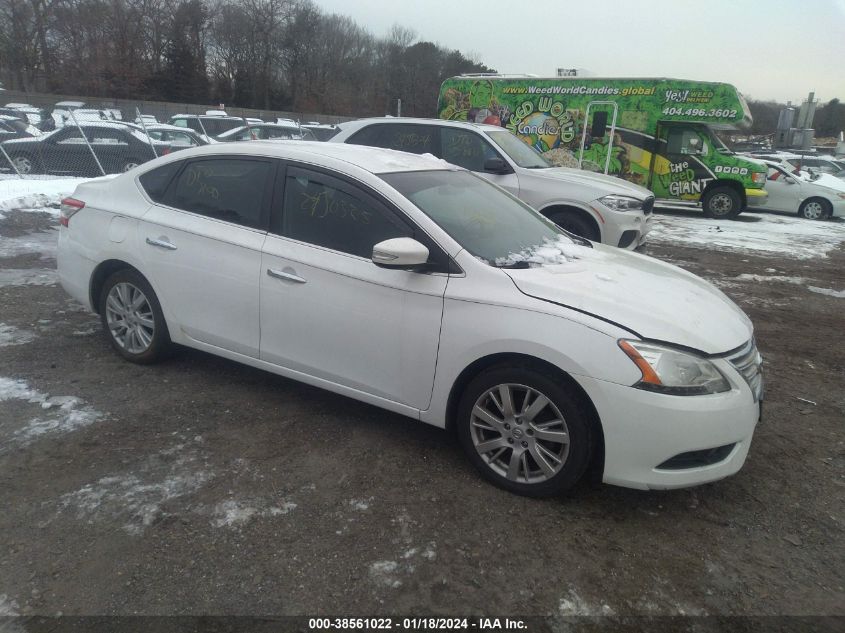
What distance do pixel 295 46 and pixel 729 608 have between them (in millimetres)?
67401

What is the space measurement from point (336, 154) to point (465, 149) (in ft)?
14.8

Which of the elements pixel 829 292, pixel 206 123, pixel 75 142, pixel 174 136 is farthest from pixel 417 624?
pixel 206 123

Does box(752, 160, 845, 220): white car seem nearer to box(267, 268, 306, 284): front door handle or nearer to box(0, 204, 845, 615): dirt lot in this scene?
box(0, 204, 845, 615): dirt lot

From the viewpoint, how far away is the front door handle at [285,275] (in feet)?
12.1

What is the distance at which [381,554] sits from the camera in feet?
9.01

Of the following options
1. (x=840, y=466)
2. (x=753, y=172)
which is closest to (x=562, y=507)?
(x=840, y=466)

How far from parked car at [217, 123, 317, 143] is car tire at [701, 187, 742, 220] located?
11.6 meters

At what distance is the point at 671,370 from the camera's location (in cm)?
289

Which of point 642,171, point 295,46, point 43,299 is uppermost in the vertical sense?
point 295,46

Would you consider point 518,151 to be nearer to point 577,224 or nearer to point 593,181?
point 593,181

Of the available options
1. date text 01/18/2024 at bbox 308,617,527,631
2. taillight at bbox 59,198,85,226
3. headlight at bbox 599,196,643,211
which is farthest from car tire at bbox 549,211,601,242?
date text 01/18/2024 at bbox 308,617,527,631

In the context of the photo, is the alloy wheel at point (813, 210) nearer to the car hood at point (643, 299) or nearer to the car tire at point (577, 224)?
the car tire at point (577, 224)

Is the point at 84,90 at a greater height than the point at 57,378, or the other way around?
the point at 84,90

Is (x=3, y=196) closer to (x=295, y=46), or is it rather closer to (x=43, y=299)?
(x=43, y=299)
